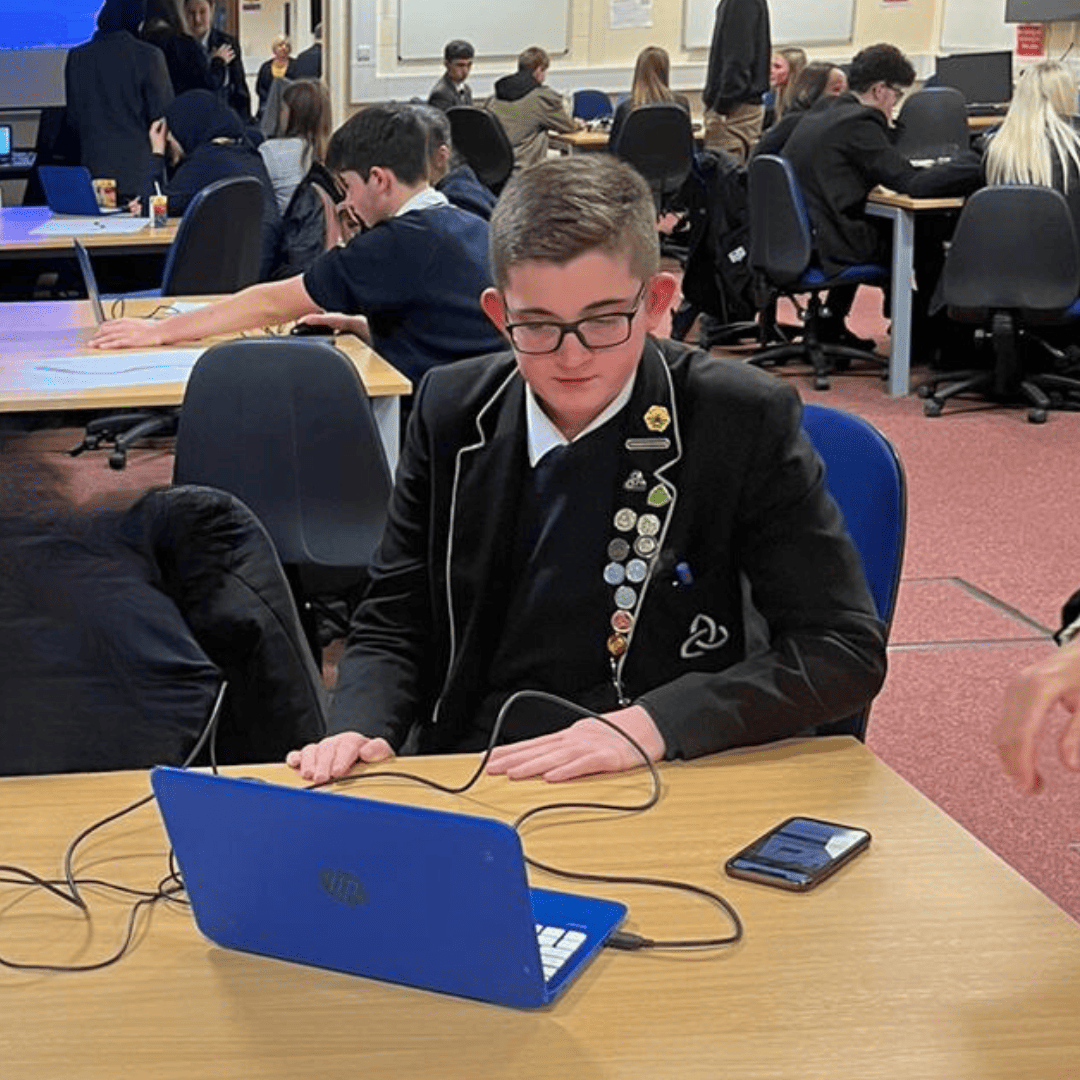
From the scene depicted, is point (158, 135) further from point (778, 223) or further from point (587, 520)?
point (587, 520)

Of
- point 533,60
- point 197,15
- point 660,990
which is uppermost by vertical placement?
point 197,15

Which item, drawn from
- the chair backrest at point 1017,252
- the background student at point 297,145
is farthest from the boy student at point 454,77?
the chair backrest at point 1017,252

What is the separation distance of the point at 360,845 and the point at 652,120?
364 inches

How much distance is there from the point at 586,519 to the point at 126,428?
15.2ft

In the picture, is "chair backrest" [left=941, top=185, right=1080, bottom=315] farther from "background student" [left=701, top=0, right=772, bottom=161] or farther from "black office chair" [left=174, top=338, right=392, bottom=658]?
"background student" [left=701, top=0, right=772, bottom=161]

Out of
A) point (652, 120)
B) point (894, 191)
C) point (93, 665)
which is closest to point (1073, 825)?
point (93, 665)

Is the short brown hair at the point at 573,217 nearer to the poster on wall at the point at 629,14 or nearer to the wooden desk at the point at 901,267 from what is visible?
the wooden desk at the point at 901,267

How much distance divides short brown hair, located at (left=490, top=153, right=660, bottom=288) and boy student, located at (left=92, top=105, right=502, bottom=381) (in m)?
1.83

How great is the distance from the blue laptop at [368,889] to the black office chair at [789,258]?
5.78 m

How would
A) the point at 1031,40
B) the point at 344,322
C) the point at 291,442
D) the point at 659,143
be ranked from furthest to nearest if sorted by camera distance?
the point at 1031,40
the point at 659,143
the point at 344,322
the point at 291,442

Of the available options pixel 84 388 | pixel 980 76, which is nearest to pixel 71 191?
pixel 84 388

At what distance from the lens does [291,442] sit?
3.36 meters

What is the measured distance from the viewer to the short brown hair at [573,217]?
75.0 inches

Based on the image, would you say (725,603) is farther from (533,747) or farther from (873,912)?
(873,912)
